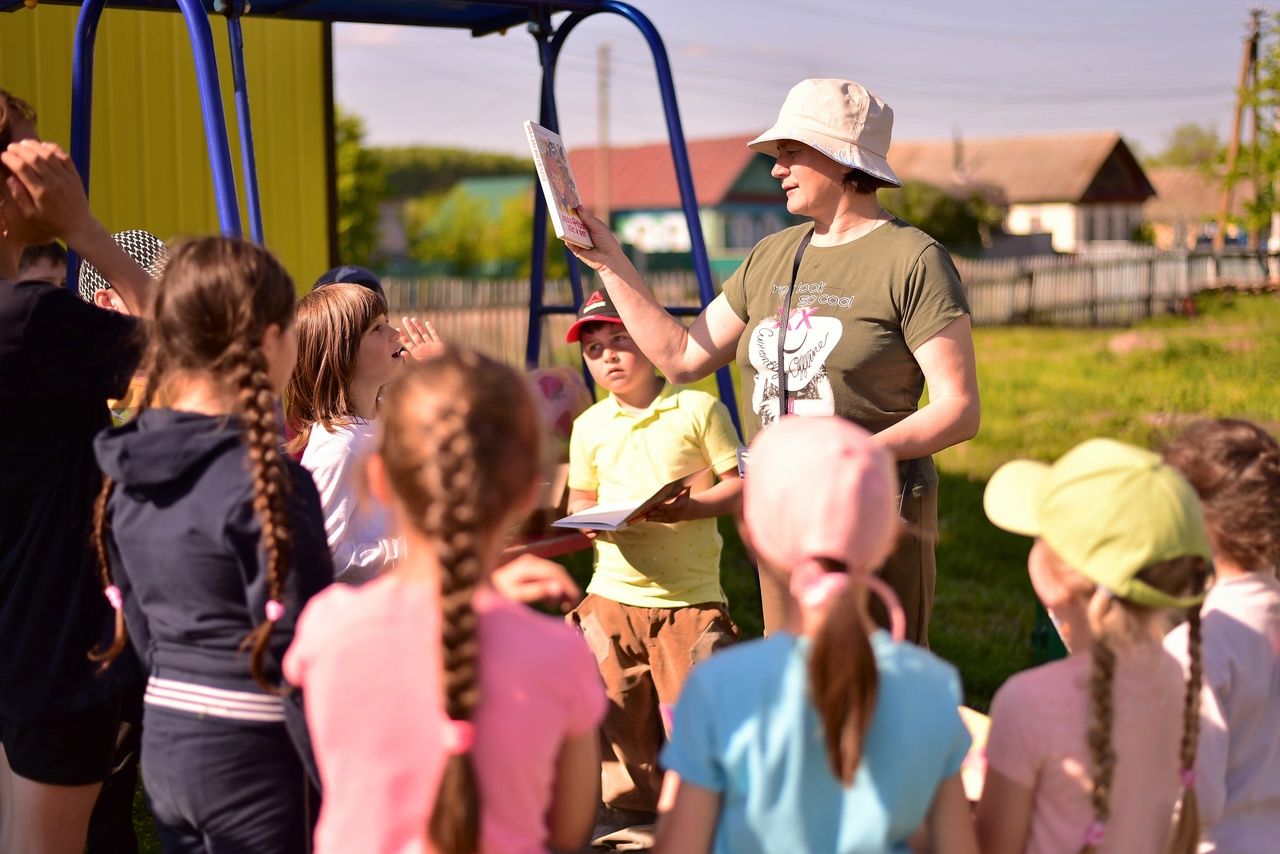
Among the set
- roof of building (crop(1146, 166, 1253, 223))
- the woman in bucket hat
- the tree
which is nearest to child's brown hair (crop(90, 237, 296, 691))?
the woman in bucket hat

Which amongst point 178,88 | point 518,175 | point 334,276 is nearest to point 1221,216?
point 178,88

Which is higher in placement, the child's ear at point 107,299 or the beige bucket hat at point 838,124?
the beige bucket hat at point 838,124

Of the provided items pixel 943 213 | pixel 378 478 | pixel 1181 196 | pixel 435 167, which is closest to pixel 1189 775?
pixel 378 478

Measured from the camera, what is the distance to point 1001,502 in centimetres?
210

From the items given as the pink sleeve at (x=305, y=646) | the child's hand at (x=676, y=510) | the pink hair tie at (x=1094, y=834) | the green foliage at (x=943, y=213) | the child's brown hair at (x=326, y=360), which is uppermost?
the green foliage at (x=943, y=213)

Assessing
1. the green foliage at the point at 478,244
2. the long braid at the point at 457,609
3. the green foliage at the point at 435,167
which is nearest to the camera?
the long braid at the point at 457,609

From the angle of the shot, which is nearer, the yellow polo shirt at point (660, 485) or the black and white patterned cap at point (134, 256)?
the yellow polo shirt at point (660, 485)

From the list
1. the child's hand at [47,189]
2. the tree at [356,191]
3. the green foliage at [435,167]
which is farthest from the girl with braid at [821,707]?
the green foliage at [435,167]

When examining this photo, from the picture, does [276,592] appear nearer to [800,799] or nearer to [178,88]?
[800,799]

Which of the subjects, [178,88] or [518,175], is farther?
[518,175]

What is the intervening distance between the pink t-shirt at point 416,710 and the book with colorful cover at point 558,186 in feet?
5.29

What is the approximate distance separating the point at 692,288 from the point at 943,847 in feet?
89.4

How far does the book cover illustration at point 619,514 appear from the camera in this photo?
3143mm

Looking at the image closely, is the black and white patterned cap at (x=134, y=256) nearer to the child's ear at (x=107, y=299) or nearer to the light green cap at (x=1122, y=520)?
the child's ear at (x=107, y=299)
